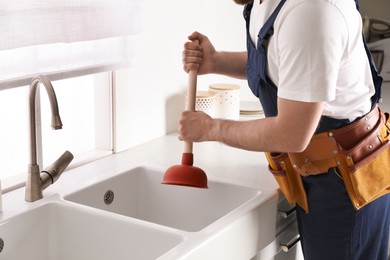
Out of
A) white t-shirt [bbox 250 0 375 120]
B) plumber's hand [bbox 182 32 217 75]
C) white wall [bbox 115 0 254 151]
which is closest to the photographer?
white t-shirt [bbox 250 0 375 120]

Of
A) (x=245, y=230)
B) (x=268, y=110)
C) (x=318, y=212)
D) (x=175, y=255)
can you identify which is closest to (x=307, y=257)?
(x=318, y=212)

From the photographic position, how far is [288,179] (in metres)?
1.65

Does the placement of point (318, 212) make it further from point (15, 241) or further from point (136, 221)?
point (15, 241)

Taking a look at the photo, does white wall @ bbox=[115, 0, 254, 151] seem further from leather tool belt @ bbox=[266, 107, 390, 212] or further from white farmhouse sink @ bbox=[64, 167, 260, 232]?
leather tool belt @ bbox=[266, 107, 390, 212]

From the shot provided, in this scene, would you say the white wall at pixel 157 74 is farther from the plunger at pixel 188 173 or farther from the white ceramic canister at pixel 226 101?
the plunger at pixel 188 173

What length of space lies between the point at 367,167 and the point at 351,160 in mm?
59

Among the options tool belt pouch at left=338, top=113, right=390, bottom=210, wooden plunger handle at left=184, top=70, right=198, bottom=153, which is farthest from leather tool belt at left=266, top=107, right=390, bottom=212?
wooden plunger handle at left=184, top=70, right=198, bottom=153

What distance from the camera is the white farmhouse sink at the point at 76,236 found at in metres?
1.48

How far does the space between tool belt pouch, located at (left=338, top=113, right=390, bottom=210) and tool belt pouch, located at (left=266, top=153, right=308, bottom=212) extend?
126 mm

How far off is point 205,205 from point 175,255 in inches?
21.4

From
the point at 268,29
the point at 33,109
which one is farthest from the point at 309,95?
the point at 33,109

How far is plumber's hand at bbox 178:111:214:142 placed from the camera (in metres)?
1.53

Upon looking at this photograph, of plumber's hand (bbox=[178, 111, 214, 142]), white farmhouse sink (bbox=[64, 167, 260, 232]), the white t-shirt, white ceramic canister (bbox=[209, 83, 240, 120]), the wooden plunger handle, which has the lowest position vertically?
white farmhouse sink (bbox=[64, 167, 260, 232])

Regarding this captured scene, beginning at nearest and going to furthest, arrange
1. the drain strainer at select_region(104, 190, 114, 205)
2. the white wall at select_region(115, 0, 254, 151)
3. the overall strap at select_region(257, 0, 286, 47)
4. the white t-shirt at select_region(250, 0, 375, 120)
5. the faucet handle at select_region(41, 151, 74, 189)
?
the white t-shirt at select_region(250, 0, 375, 120) < the overall strap at select_region(257, 0, 286, 47) < the faucet handle at select_region(41, 151, 74, 189) < the drain strainer at select_region(104, 190, 114, 205) < the white wall at select_region(115, 0, 254, 151)
